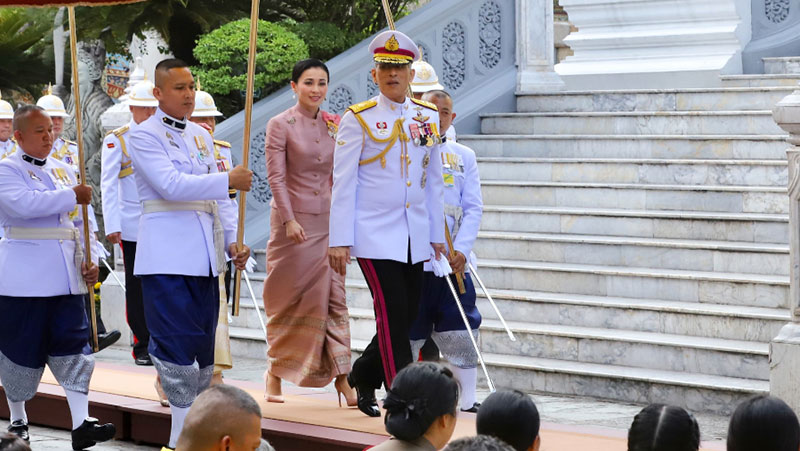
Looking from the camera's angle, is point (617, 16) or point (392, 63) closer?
point (392, 63)

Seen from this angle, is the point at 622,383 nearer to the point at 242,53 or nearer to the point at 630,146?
the point at 630,146

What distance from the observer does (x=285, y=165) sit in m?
8.12

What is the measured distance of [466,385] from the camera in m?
8.02

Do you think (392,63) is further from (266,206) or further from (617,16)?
(617,16)

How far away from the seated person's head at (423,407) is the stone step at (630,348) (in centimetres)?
433

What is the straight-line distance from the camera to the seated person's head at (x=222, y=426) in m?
4.18

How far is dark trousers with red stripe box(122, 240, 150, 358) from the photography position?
1034cm

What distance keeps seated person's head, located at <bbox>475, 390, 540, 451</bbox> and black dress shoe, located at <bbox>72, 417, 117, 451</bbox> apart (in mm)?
3498

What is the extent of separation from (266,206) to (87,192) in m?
5.10

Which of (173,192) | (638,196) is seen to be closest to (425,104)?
(173,192)

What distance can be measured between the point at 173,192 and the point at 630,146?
556 centimetres

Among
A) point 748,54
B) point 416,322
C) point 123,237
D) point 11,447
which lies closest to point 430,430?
point 11,447

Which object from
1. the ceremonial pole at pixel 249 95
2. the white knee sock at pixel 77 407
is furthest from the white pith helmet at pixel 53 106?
the ceremonial pole at pixel 249 95

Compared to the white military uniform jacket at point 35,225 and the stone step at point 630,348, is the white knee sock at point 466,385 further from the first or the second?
the white military uniform jacket at point 35,225
